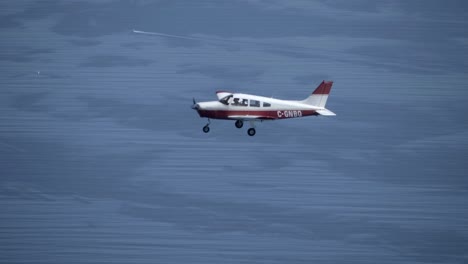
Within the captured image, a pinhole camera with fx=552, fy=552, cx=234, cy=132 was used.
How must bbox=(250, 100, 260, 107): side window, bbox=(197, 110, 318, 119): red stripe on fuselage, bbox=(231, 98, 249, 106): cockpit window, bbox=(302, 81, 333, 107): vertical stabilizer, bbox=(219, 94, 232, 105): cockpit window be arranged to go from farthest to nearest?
bbox=(302, 81, 333, 107): vertical stabilizer → bbox=(250, 100, 260, 107): side window → bbox=(231, 98, 249, 106): cockpit window → bbox=(219, 94, 232, 105): cockpit window → bbox=(197, 110, 318, 119): red stripe on fuselage

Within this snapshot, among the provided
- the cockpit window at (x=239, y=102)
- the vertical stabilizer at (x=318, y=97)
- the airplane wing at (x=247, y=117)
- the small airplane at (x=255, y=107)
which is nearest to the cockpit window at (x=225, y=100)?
the small airplane at (x=255, y=107)

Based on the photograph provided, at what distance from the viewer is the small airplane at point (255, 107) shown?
30.6 metres

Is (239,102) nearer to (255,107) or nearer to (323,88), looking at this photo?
(255,107)

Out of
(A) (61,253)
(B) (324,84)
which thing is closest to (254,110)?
(B) (324,84)

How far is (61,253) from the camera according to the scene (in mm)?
32688

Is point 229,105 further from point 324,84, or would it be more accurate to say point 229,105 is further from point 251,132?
point 324,84

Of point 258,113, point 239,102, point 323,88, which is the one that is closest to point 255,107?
point 258,113

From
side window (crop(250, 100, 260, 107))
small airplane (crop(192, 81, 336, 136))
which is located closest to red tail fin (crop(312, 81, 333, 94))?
small airplane (crop(192, 81, 336, 136))

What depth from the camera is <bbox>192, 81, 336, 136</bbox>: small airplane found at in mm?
30562

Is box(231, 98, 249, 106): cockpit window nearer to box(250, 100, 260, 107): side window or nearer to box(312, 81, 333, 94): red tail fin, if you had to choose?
box(250, 100, 260, 107): side window

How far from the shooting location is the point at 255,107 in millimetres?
31141

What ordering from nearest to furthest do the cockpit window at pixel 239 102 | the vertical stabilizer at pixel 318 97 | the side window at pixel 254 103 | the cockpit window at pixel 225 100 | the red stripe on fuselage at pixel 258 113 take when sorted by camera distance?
the red stripe on fuselage at pixel 258 113
the cockpit window at pixel 225 100
the cockpit window at pixel 239 102
the side window at pixel 254 103
the vertical stabilizer at pixel 318 97

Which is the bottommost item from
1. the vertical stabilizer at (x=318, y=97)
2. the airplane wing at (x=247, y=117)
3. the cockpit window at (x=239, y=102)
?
the airplane wing at (x=247, y=117)

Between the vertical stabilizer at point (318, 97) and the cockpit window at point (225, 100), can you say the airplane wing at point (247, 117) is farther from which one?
the vertical stabilizer at point (318, 97)
